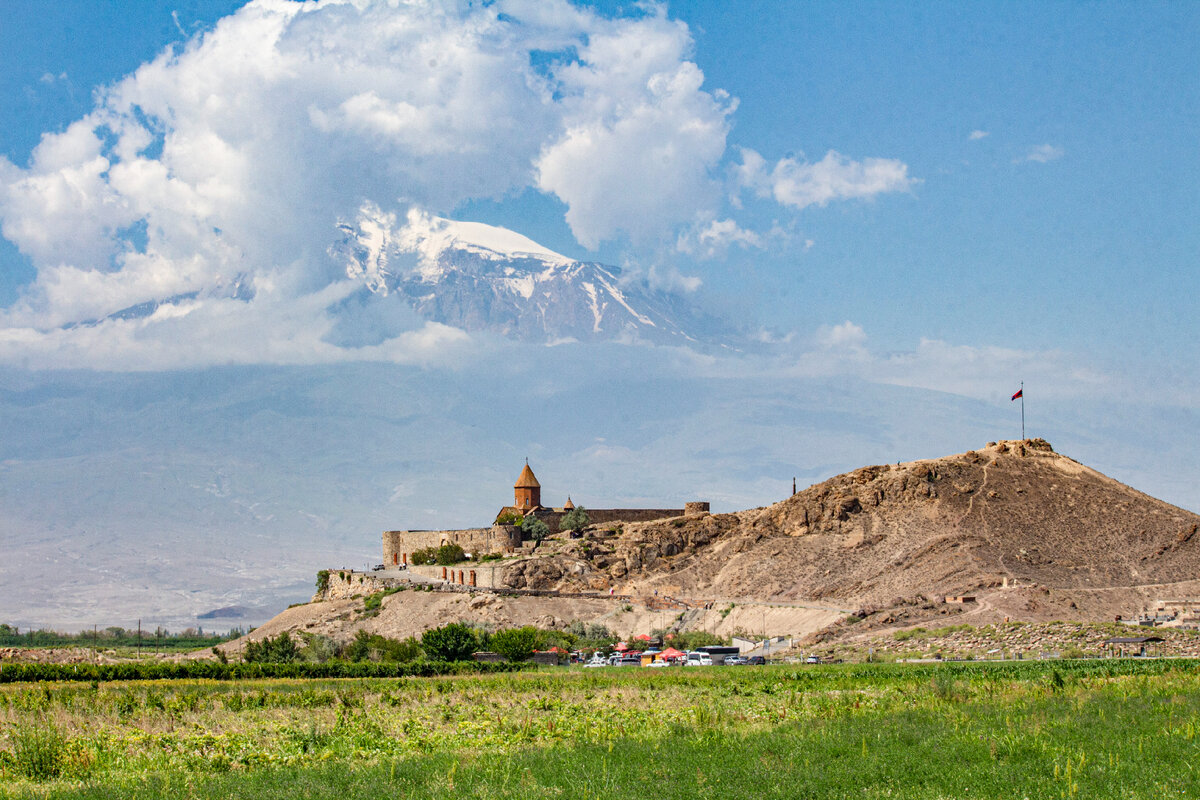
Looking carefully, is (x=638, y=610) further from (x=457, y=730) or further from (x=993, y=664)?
(x=457, y=730)

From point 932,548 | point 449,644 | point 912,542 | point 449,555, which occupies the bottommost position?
point 449,644

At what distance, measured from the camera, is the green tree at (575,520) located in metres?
105

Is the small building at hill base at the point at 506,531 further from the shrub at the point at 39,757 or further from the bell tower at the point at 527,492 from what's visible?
the shrub at the point at 39,757

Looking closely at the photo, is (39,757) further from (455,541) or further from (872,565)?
(455,541)

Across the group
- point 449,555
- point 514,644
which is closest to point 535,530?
point 449,555

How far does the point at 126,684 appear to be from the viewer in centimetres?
4491

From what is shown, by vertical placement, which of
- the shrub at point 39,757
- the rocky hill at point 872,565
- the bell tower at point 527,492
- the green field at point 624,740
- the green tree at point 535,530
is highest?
the bell tower at point 527,492

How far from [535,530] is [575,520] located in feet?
14.6

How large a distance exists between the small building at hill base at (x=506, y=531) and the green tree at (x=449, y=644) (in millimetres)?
35132

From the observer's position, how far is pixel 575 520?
105m

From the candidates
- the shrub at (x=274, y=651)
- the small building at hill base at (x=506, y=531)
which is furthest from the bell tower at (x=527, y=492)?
the shrub at (x=274, y=651)

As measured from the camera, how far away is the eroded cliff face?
76.2 m

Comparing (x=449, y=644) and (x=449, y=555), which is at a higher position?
(x=449, y=555)

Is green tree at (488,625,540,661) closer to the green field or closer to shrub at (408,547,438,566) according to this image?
the green field
